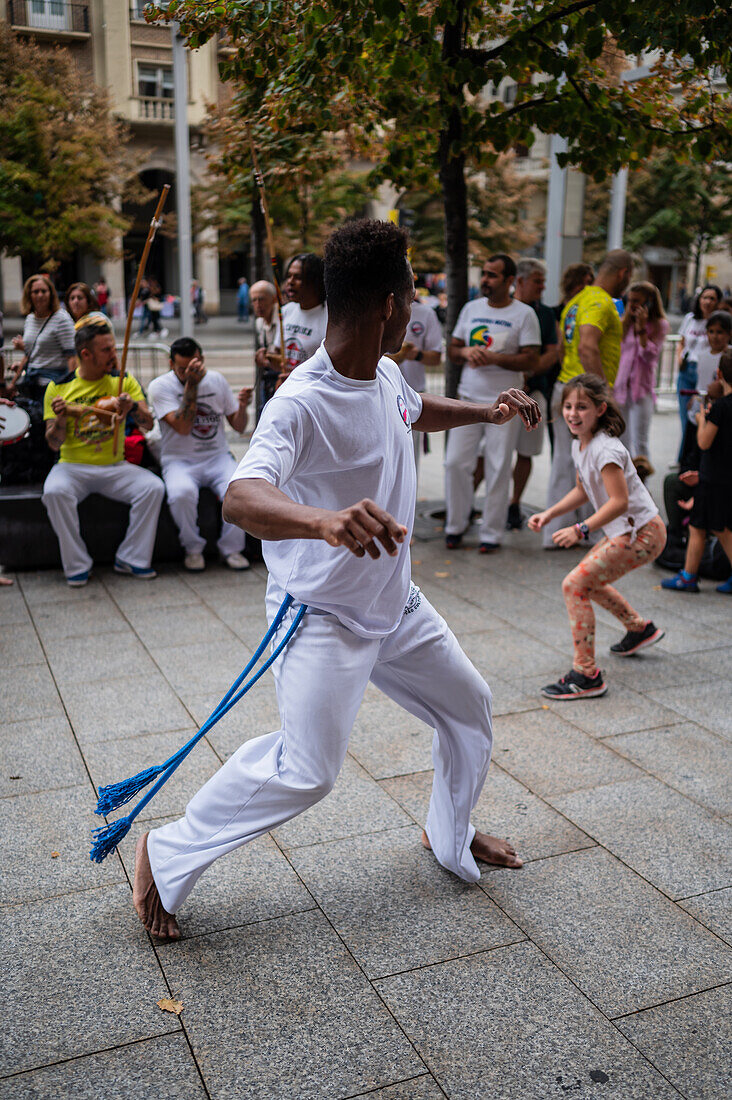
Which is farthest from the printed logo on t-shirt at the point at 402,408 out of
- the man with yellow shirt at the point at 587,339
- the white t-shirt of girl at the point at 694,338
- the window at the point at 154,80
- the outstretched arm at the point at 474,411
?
the window at the point at 154,80

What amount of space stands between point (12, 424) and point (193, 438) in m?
1.32

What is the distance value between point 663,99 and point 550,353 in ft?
6.91

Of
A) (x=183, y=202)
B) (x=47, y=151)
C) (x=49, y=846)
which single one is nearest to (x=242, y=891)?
(x=49, y=846)

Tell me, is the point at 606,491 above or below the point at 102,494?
above

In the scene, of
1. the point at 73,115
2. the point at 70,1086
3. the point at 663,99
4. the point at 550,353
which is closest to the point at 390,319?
the point at 70,1086

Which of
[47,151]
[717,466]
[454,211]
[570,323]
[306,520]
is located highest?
[47,151]

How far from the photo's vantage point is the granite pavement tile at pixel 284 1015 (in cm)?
252

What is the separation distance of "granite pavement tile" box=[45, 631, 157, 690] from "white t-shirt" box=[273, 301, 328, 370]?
2.51 metres

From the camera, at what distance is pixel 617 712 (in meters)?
4.96

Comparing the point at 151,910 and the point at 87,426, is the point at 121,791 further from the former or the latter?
the point at 87,426

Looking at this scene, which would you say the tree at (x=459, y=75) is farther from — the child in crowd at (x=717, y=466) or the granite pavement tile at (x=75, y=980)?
the granite pavement tile at (x=75, y=980)

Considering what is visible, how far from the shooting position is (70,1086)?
248cm

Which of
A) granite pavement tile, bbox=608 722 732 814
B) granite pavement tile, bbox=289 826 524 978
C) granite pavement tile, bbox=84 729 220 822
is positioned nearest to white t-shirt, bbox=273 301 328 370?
granite pavement tile, bbox=84 729 220 822

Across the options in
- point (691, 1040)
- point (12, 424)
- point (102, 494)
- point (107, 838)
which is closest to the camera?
point (691, 1040)
